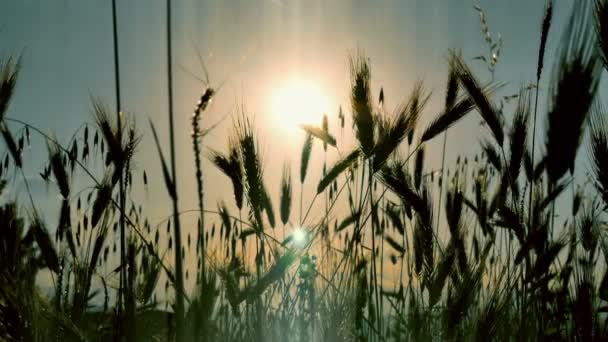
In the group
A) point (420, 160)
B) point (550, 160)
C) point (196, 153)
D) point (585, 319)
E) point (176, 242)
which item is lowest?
point (585, 319)

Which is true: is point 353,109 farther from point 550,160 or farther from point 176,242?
point 176,242

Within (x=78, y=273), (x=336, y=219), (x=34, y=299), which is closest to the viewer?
(x=34, y=299)

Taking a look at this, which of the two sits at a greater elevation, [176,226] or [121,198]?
[121,198]

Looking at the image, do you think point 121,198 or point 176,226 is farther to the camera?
point 121,198

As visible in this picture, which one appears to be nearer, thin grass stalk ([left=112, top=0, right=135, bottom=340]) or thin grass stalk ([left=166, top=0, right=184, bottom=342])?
thin grass stalk ([left=166, top=0, right=184, bottom=342])

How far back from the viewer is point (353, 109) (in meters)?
2.15

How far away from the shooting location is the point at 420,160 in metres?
2.70

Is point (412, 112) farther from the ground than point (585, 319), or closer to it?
farther from the ground

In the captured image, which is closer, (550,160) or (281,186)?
(550,160)

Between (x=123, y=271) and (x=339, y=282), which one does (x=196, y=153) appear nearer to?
(x=123, y=271)

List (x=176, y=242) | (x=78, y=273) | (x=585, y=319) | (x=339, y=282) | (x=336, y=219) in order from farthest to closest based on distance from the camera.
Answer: (x=336, y=219), (x=339, y=282), (x=78, y=273), (x=585, y=319), (x=176, y=242)

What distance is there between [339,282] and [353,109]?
2.12 ft

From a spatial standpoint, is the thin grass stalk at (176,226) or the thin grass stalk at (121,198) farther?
the thin grass stalk at (121,198)

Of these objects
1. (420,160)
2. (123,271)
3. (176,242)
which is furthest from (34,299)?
(420,160)
